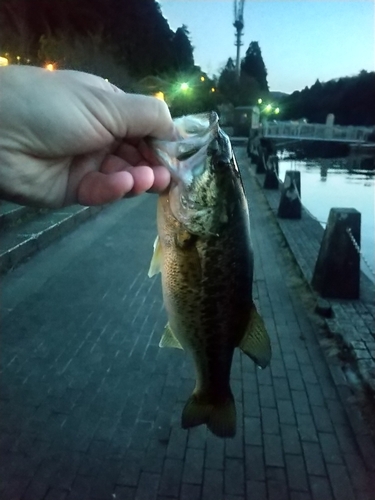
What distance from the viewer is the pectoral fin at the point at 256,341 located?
2.27 m

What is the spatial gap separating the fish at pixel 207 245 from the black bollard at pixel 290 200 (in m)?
9.79

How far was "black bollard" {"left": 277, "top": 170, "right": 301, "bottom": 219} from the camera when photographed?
11.8 m

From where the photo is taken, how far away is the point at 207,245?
84.1 inches

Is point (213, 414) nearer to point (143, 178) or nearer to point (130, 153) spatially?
point (143, 178)

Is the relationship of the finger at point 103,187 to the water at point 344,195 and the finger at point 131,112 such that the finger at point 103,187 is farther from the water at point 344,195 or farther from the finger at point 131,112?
the water at point 344,195

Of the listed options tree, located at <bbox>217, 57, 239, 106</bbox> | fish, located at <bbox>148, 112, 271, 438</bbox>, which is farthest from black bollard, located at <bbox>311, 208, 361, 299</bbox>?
tree, located at <bbox>217, 57, 239, 106</bbox>

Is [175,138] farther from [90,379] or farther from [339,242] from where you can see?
[339,242]

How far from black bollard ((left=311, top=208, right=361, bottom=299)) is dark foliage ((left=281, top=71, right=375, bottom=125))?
6868cm

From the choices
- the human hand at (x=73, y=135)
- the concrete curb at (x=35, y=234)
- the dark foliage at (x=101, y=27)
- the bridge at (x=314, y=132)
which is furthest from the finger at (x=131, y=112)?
the bridge at (x=314, y=132)

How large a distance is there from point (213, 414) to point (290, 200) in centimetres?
993

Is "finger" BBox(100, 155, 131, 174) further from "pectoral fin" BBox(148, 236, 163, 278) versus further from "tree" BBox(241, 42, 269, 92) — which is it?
"tree" BBox(241, 42, 269, 92)

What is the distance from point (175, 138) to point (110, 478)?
8.84 ft

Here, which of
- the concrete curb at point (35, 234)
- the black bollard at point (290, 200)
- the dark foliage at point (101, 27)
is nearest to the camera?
the concrete curb at point (35, 234)

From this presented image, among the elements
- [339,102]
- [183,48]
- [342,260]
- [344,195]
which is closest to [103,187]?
[342,260]
